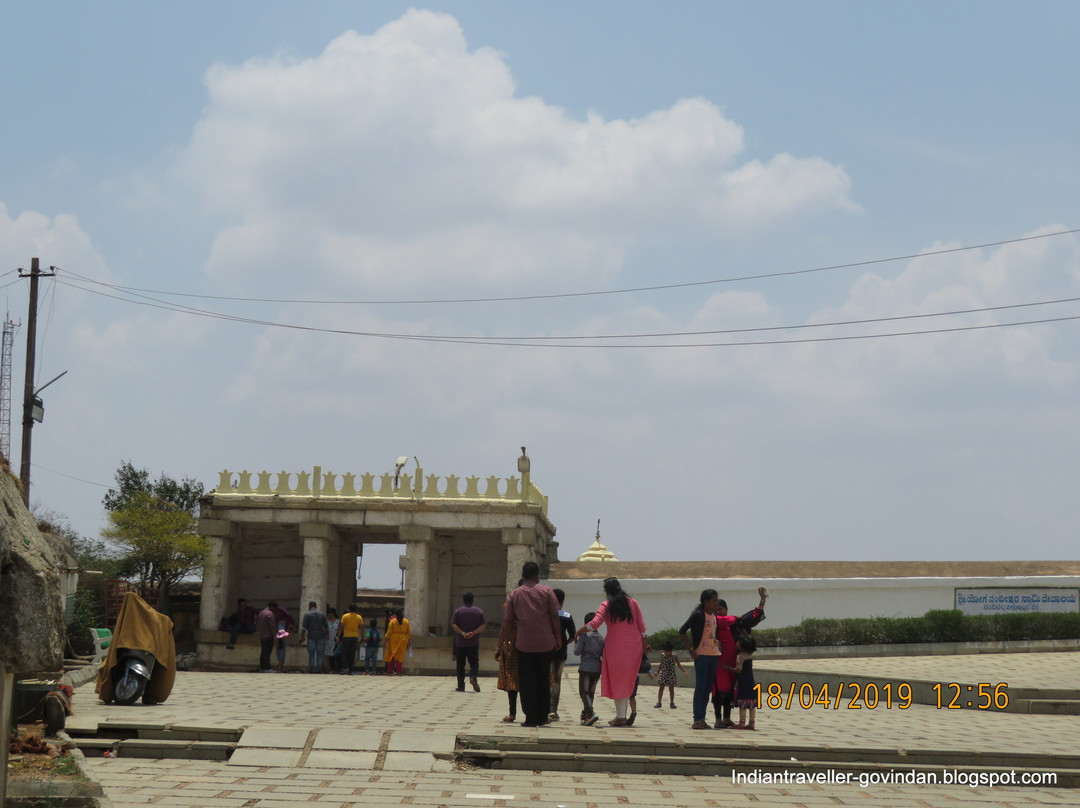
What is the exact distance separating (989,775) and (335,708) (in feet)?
23.5

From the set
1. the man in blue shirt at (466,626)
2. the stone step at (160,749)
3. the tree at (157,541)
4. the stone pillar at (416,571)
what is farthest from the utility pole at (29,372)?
the stone step at (160,749)

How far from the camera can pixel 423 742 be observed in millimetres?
9016

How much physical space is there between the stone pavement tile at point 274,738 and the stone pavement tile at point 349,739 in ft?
0.45

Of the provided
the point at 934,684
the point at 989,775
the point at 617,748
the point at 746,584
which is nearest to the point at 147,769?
the point at 617,748

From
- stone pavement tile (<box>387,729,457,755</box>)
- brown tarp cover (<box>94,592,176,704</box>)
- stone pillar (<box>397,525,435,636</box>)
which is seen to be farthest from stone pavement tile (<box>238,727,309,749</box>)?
stone pillar (<box>397,525,435,636</box>)

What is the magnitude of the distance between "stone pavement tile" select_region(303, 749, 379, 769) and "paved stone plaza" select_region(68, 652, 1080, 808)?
A: 0.01 metres

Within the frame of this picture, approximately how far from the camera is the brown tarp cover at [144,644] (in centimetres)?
1186

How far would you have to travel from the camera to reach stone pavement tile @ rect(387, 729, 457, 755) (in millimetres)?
8844

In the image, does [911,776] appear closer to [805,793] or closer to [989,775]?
[989,775]

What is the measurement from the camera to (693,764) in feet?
28.8

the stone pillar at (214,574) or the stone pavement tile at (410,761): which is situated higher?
the stone pillar at (214,574)

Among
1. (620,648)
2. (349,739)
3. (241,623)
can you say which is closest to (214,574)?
(241,623)

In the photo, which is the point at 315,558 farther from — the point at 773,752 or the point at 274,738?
the point at 773,752

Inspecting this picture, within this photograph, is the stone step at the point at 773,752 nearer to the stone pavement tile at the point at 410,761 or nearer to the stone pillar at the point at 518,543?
the stone pavement tile at the point at 410,761
